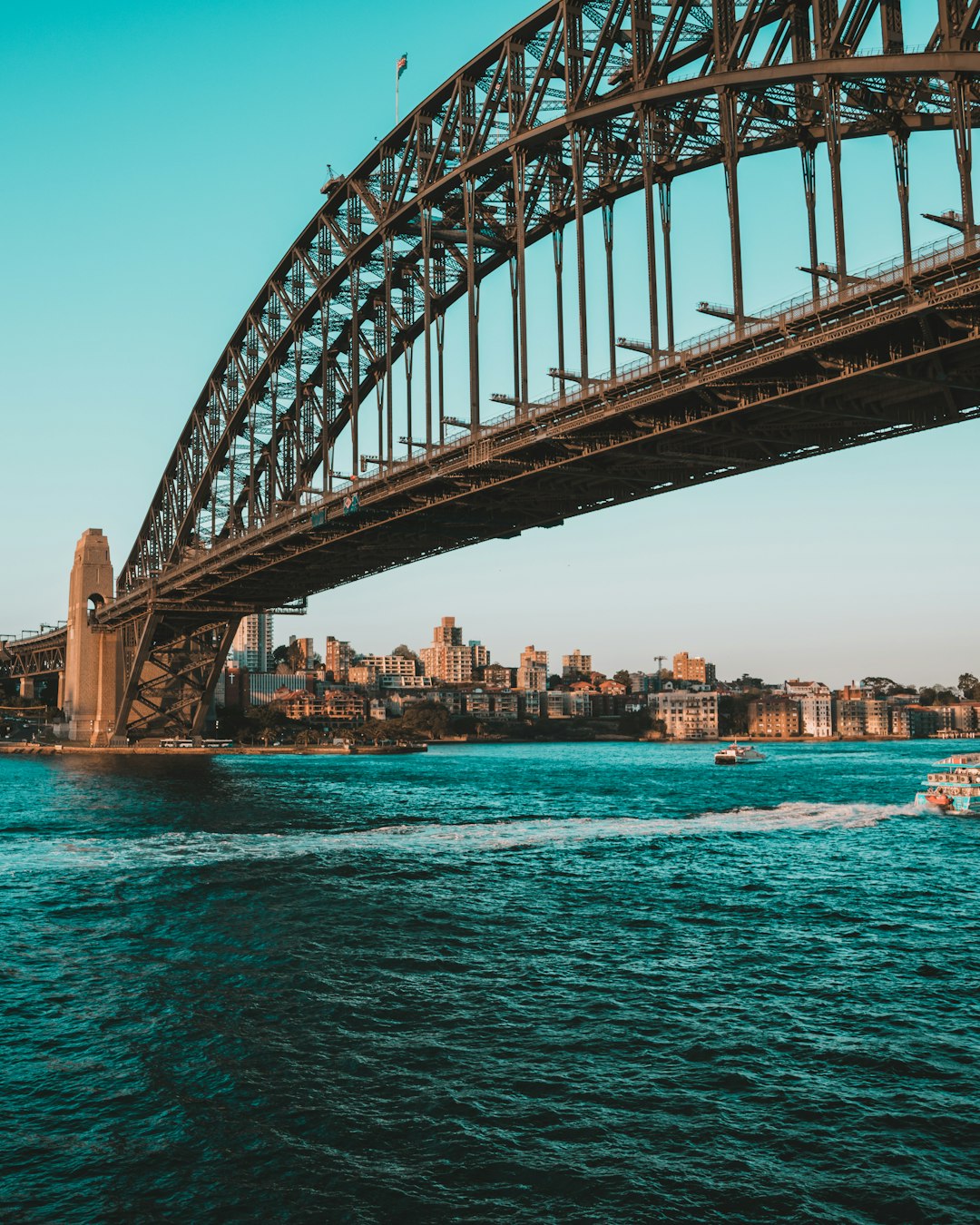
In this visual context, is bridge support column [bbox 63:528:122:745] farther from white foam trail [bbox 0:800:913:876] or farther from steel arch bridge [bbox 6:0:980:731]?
white foam trail [bbox 0:800:913:876]

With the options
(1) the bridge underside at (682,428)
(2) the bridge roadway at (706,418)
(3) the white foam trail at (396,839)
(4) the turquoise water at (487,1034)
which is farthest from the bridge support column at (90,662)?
(4) the turquoise water at (487,1034)

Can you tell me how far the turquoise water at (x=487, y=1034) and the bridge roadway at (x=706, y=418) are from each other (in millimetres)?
14386

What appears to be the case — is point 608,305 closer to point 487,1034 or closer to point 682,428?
point 682,428

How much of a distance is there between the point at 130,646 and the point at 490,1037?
10132 centimetres

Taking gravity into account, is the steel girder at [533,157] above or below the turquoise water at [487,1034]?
above

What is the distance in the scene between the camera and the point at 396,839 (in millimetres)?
43656

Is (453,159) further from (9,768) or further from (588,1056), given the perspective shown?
(9,768)

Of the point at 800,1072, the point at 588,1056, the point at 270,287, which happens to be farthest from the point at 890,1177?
the point at 270,287

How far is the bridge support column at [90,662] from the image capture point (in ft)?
390

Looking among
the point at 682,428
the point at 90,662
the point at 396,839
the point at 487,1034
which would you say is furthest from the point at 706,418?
the point at 90,662

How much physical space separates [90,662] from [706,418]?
3818 inches

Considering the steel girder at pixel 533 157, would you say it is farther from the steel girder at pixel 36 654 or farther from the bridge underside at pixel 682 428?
the steel girder at pixel 36 654

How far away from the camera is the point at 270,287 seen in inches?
3292

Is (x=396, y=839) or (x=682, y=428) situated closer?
(x=682, y=428)
